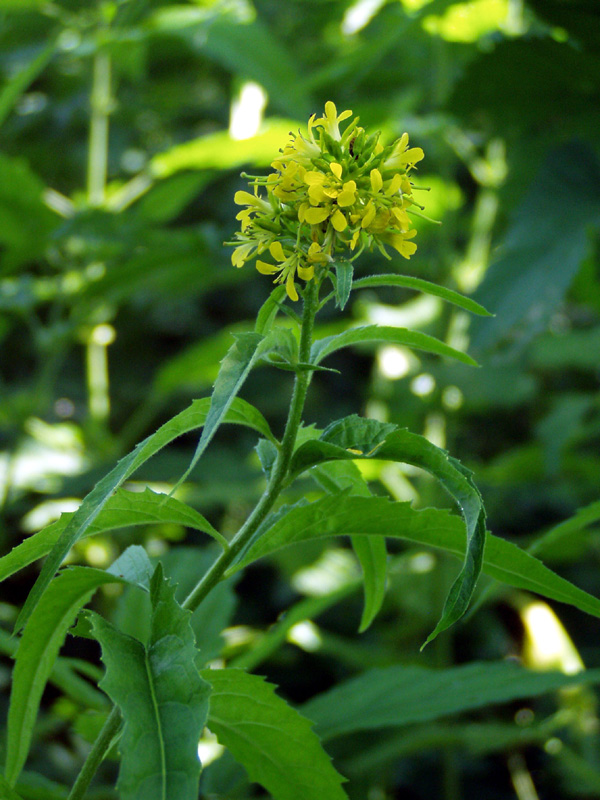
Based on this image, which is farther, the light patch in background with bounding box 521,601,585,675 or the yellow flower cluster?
the light patch in background with bounding box 521,601,585,675

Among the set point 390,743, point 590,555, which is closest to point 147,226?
point 390,743

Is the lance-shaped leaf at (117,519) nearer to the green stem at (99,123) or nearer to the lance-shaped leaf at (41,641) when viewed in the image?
the lance-shaped leaf at (41,641)

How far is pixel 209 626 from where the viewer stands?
528mm

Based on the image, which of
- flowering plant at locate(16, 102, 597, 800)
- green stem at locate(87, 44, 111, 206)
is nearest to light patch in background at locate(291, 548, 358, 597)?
green stem at locate(87, 44, 111, 206)

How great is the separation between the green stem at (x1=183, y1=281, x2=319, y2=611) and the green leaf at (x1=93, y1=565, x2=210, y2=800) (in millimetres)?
22

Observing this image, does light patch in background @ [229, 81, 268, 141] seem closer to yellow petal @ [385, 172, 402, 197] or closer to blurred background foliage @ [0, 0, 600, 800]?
blurred background foliage @ [0, 0, 600, 800]

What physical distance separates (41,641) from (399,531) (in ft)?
0.48

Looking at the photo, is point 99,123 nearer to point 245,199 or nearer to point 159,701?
point 245,199

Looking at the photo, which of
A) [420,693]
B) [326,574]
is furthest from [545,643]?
[420,693]

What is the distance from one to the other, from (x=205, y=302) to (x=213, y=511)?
1.48ft

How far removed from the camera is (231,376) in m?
0.27

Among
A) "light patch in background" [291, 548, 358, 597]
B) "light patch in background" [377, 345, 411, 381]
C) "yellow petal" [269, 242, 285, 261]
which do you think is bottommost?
"yellow petal" [269, 242, 285, 261]

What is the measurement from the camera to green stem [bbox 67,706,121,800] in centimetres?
32

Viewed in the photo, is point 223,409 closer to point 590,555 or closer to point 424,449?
point 424,449
